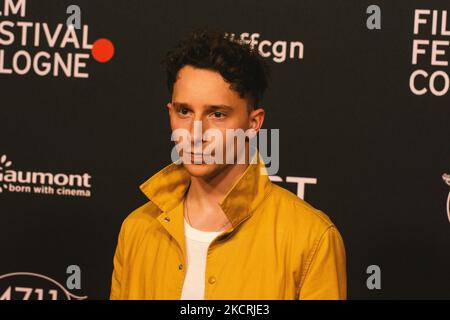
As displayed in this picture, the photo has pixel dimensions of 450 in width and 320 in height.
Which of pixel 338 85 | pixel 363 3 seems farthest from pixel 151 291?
pixel 363 3

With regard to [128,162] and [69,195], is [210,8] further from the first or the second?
[69,195]

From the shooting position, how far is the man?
200cm

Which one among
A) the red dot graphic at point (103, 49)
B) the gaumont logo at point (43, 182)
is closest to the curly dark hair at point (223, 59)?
the red dot graphic at point (103, 49)

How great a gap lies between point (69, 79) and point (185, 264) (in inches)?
49.1

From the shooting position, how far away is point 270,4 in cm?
291

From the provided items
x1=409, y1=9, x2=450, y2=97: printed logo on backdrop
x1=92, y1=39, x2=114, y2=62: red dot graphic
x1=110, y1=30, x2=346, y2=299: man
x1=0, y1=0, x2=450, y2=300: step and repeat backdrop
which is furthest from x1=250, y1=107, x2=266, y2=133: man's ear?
x1=92, y1=39, x2=114, y2=62: red dot graphic

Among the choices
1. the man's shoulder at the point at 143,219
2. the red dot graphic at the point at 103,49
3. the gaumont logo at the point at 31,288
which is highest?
the red dot graphic at the point at 103,49

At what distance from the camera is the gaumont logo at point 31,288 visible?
10.1 ft

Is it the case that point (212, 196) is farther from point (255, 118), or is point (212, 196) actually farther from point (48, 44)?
point (48, 44)

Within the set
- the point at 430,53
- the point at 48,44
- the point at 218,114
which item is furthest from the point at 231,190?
the point at 48,44

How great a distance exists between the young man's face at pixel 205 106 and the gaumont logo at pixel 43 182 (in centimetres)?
109

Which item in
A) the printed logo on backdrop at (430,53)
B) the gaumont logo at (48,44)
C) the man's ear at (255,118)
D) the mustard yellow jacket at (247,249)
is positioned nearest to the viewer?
the mustard yellow jacket at (247,249)

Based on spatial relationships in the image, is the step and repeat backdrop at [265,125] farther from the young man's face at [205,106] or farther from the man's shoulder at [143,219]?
the young man's face at [205,106]

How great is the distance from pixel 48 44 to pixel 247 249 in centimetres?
139
